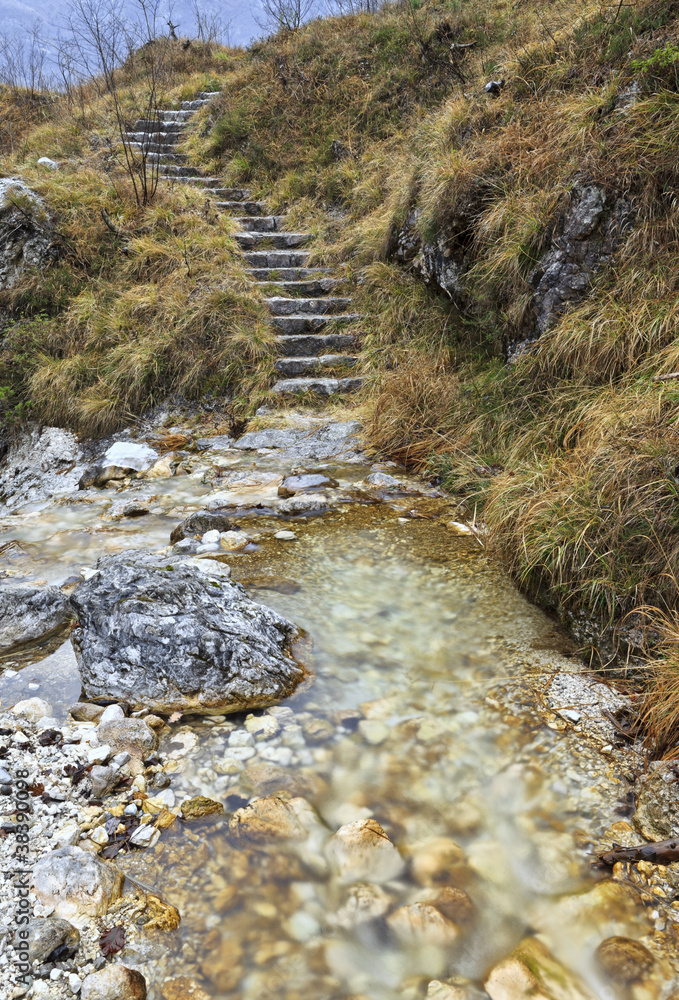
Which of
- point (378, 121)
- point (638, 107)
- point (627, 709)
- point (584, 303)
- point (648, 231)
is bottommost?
point (627, 709)

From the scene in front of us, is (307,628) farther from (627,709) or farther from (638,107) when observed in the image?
(638,107)

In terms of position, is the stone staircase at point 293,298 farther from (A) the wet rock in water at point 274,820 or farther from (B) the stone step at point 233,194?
(A) the wet rock in water at point 274,820

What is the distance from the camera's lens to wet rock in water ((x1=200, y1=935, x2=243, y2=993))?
1.34 meters

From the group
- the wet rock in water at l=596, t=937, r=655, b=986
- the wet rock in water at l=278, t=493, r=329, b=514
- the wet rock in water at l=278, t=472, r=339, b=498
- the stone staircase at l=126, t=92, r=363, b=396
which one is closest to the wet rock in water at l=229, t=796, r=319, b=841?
the wet rock in water at l=596, t=937, r=655, b=986

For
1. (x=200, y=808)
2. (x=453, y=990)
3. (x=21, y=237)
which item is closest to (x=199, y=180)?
(x=21, y=237)

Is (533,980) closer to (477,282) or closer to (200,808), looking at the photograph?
(200,808)

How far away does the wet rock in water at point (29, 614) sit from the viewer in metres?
2.54

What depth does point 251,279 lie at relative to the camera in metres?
7.11

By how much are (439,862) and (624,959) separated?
48 centimetres

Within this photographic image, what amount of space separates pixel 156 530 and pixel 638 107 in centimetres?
418

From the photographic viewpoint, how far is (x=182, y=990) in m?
1.32

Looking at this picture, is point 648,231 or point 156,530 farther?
point 156,530

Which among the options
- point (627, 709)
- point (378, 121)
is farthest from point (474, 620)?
point (378, 121)

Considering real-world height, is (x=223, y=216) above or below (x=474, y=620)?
above
